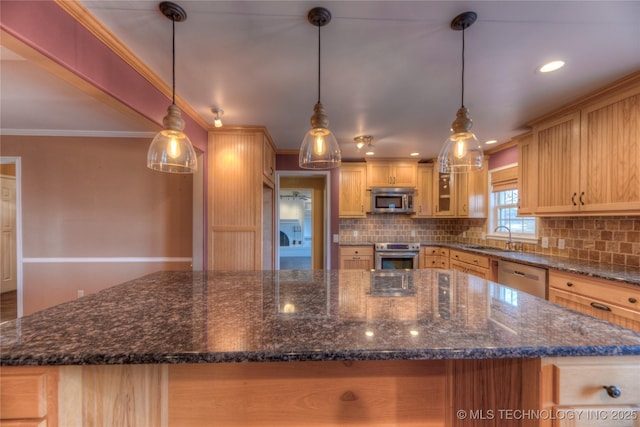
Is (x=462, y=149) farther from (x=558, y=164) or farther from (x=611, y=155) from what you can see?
(x=558, y=164)

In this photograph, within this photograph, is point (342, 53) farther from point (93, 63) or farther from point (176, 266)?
point (176, 266)

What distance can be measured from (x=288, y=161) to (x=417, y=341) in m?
3.62

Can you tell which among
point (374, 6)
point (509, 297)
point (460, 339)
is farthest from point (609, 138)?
point (460, 339)

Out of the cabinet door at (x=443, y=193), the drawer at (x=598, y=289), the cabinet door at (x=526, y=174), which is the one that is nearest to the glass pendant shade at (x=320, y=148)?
the drawer at (x=598, y=289)

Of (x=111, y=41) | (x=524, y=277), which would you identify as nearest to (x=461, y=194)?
(x=524, y=277)

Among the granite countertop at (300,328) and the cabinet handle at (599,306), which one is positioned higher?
the granite countertop at (300,328)

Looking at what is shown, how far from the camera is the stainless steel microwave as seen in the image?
170 inches

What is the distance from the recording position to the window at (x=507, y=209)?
3.36m

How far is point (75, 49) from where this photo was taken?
128 centimetres

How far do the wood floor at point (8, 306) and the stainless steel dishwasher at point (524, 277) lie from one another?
620cm

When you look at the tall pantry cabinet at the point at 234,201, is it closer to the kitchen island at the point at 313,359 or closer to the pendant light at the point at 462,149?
the kitchen island at the point at 313,359

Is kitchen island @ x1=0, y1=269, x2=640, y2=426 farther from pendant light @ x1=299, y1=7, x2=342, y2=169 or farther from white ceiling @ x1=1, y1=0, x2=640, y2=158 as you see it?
white ceiling @ x1=1, y1=0, x2=640, y2=158

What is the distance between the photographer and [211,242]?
2.89 metres

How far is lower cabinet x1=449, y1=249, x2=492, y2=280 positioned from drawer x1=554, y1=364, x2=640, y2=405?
2.52 metres
